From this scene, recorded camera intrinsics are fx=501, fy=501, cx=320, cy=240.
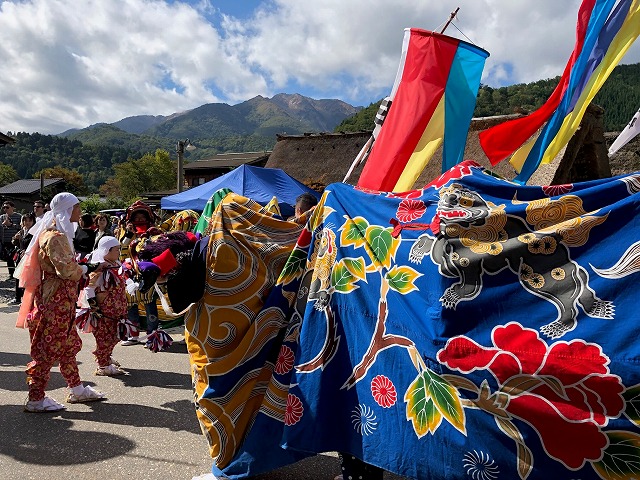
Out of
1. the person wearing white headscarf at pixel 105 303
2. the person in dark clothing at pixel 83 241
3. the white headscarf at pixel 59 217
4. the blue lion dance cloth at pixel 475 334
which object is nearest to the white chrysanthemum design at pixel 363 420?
the blue lion dance cloth at pixel 475 334

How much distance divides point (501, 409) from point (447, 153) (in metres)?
2.91

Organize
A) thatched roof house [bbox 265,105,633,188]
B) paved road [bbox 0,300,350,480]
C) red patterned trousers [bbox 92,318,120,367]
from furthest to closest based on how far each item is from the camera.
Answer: thatched roof house [bbox 265,105,633,188] < red patterned trousers [bbox 92,318,120,367] < paved road [bbox 0,300,350,480]

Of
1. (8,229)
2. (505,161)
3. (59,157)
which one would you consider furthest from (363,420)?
(59,157)

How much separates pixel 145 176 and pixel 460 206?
7477 centimetres

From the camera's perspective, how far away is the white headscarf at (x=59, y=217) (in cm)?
438

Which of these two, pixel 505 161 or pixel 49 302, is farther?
pixel 505 161

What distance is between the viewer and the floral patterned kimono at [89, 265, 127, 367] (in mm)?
5312

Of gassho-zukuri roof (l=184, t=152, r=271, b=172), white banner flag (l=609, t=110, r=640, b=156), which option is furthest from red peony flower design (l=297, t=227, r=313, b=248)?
gassho-zukuri roof (l=184, t=152, r=271, b=172)

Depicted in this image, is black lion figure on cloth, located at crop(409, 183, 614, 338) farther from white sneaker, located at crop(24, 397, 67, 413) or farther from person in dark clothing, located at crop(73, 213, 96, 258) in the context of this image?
person in dark clothing, located at crop(73, 213, 96, 258)

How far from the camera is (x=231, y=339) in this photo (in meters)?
2.87

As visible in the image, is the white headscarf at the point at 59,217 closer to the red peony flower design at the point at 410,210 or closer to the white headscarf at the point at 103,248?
the white headscarf at the point at 103,248

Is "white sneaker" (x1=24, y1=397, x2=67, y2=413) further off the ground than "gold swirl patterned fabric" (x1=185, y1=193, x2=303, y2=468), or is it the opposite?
A: "gold swirl patterned fabric" (x1=185, y1=193, x2=303, y2=468)

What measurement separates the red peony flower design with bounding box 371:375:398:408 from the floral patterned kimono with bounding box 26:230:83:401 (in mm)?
3058

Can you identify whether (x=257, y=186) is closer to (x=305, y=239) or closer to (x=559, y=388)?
(x=305, y=239)
